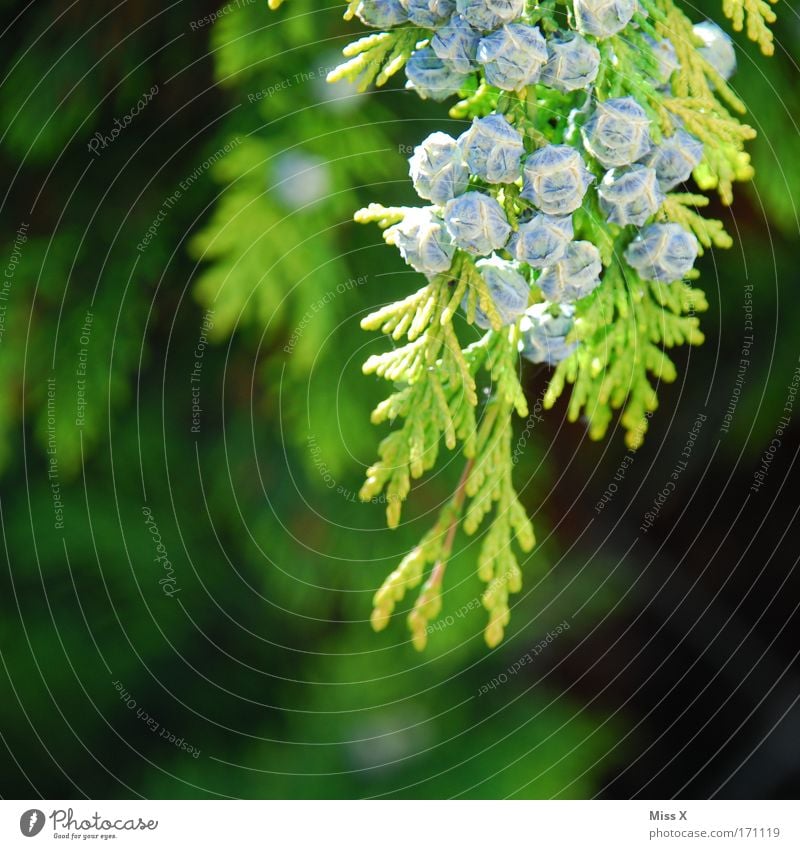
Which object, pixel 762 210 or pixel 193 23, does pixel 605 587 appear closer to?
pixel 762 210

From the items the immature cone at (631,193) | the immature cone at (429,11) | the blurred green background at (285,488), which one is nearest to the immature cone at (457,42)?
the immature cone at (429,11)

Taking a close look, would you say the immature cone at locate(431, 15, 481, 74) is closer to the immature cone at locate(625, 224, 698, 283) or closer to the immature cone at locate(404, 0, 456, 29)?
the immature cone at locate(404, 0, 456, 29)

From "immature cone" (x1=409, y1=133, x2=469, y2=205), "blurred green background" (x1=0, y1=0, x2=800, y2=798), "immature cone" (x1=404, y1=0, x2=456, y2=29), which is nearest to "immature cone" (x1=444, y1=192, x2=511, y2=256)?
"immature cone" (x1=409, y1=133, x2=469, y2=205)

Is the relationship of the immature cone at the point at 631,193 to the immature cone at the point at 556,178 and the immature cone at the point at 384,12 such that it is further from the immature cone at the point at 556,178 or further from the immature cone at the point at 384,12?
the immature cone at the point at 384,12

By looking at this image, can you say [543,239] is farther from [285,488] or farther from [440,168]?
[285,488]

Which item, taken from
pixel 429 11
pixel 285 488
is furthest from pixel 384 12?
pixel 285 488

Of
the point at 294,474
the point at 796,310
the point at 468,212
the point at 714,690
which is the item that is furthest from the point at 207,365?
the point at 714,690
